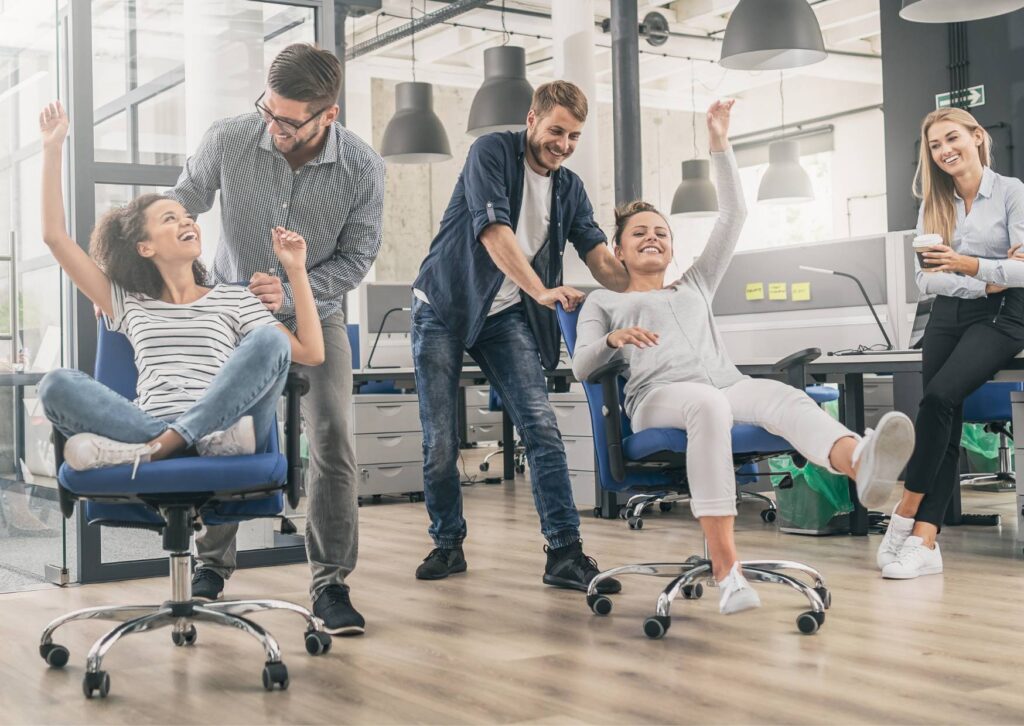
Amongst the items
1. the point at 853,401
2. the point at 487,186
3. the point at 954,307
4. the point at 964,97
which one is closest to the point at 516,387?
the point at 487,186

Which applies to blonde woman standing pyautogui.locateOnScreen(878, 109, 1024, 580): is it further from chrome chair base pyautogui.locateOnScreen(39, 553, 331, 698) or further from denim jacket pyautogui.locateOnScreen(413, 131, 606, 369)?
chrome chair base pyautogui.locateOnScreen(39, 553, 331, 698)

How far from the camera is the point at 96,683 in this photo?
2.18 metres

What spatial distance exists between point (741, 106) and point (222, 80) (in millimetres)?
11247

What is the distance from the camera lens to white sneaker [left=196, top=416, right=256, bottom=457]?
2.35m

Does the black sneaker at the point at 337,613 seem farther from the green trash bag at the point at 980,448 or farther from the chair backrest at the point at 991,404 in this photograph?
the green trash bag at the point at 980,448

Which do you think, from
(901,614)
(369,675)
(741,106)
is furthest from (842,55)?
(369,675)

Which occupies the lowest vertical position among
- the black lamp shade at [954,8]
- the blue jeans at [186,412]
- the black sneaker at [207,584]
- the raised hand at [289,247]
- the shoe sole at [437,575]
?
the shoe sole at [437,575]

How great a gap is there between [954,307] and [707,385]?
1.15 m

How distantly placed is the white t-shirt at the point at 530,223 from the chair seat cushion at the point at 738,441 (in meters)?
0.70

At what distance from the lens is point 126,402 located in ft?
7.52

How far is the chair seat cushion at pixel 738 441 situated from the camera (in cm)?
269

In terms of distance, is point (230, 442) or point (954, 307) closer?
point (230, 442)

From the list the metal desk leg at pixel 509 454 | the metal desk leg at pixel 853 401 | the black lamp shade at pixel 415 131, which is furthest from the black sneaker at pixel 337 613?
the black lamp shade at pixel 415 131

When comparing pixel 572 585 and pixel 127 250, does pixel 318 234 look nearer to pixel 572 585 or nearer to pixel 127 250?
pixel 127 250
